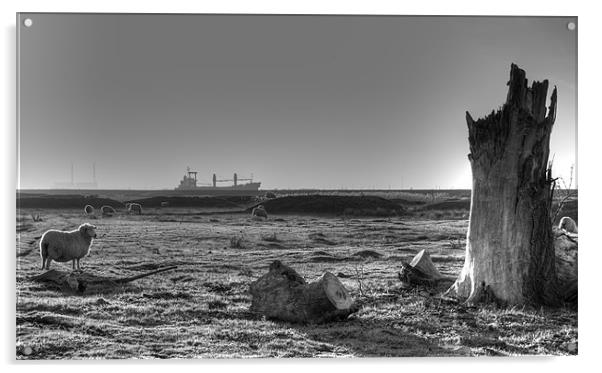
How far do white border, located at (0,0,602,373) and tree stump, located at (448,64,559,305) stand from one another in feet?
1.79

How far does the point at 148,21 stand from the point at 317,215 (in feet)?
11.7

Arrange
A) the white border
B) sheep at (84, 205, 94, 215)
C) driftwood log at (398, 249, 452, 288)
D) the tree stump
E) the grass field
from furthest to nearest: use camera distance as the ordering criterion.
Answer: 1. driftwood log at (398, 249, 452, 288)
2. sheep at (84, 205, 94, 215)
3. the tree stump
4. the white border
5. the grass field

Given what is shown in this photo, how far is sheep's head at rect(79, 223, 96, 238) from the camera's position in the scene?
7422mm

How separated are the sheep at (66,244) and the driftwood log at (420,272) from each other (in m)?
4.44

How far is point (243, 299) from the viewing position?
7.40 metres

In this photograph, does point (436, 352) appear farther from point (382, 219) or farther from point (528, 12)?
point (528, 12)

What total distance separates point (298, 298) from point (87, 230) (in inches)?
121

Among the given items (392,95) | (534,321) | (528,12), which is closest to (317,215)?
(392,95)

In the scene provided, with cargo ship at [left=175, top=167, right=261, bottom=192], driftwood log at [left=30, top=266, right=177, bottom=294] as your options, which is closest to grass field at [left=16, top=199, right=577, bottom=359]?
driftwood log at [left=30, top=266, right=177, bottom=294]

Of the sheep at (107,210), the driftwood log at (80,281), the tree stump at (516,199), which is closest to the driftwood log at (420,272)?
the tree stump at (516,199)

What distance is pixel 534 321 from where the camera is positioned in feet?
23.2

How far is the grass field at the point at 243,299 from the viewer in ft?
22.3

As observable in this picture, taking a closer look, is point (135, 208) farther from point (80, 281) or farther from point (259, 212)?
point (259, 212)

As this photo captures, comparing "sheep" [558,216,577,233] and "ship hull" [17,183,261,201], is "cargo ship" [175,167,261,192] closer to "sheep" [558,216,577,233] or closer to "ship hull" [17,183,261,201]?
"ship hull" [17,183,261,201]
